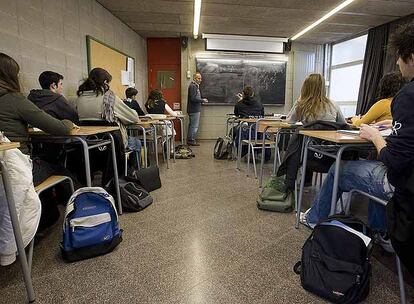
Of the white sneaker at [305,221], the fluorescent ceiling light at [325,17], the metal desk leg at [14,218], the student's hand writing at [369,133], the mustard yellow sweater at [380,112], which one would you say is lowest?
the white sneaker at [305,221]

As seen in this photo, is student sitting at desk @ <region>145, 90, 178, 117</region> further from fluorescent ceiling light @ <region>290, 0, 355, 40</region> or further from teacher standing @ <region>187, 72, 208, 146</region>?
fluorescent ceiling light @ <region>290, 0, 355, 40</region>

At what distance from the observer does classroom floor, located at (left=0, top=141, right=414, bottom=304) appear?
1.24 meters

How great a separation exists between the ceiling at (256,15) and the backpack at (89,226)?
345cm

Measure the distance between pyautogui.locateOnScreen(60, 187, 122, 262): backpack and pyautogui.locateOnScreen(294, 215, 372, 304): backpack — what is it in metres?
1.08

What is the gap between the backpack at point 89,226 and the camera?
4.82ft

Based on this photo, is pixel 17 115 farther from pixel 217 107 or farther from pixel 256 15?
pixel 217 107

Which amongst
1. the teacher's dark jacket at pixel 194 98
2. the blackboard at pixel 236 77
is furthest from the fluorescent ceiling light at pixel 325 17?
the teacher's dark jacket at pixel 194 98

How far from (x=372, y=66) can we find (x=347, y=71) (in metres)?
1.15

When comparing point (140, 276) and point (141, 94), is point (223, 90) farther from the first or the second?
point (140, 276)

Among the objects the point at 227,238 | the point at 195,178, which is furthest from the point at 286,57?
the point at 227,238

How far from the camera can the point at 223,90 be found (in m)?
6.44

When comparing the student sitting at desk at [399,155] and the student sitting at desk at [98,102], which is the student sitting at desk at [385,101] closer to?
the student sitting at desk at [399,155]

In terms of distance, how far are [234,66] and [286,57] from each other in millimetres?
1300

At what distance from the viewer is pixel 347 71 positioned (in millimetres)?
6301
